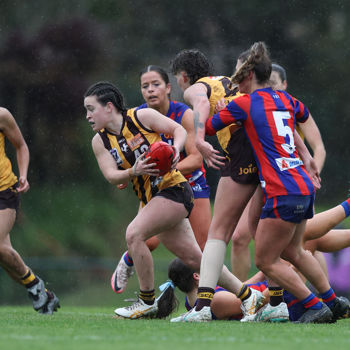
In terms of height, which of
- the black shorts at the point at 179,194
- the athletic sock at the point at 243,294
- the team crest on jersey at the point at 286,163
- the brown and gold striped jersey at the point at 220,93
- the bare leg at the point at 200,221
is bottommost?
the athletic sock at the point at 243,294

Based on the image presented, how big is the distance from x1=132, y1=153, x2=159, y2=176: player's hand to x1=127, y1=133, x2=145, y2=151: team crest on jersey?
30 cm

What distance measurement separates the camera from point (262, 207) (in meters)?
4.66

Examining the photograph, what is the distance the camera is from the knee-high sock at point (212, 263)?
4.46 m

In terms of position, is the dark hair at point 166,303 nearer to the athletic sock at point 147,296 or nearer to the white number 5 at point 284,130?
the athletic sock at point 147,296

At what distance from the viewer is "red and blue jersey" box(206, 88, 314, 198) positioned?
433 centimetres

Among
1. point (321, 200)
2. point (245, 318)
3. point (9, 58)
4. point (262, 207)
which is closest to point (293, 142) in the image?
point (262, 207)

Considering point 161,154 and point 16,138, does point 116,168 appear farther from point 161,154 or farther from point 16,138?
point 16,138

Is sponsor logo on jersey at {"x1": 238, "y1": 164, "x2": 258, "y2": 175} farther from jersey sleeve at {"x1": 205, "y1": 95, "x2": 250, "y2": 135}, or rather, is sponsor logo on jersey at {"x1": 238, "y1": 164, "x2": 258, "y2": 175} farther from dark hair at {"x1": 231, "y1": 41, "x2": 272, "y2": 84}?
dark hair at {"x1": 231, "y1": 41, "x2": 272, "y2": 84}

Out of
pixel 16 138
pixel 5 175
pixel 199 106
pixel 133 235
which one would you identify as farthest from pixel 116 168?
pixel 16 138

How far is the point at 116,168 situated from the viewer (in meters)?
4.79

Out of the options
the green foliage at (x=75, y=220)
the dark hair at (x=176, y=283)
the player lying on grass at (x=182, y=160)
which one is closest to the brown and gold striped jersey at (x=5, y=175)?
the player lying on grass at (x=182, y=160)

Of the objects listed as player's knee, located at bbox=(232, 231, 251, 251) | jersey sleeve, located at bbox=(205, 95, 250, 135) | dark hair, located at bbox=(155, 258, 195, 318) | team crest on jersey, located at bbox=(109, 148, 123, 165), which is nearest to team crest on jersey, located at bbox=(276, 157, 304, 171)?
jersey sleeve, located at bbox=(205, 95, 250, 135)

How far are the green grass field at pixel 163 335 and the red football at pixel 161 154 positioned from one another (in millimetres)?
894

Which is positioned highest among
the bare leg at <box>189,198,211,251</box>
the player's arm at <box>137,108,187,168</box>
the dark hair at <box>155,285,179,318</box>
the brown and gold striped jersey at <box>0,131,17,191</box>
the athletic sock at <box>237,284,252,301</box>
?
the player's arm at <box>137,108,187,168</box>
